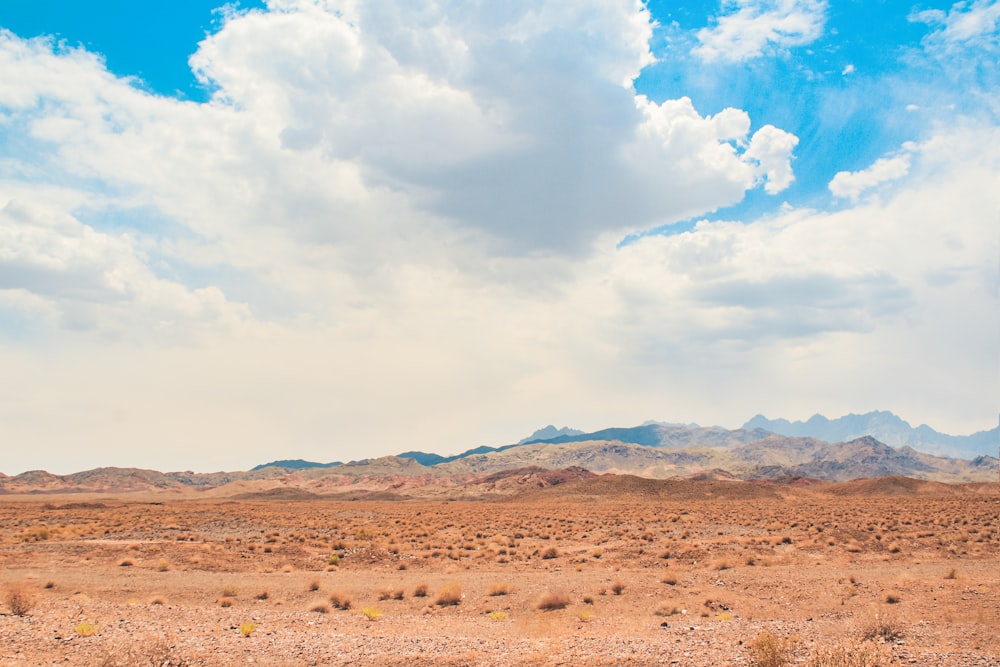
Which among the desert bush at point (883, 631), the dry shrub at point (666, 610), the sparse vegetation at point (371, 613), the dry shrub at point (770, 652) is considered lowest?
the dry shrub at point (666, 610)

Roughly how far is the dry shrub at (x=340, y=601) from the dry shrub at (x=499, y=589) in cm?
483

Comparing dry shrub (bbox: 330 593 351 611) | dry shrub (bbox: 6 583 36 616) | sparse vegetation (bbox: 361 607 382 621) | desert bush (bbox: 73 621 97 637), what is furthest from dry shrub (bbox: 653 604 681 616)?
dry shrub (bbox: 6 583 36 616)

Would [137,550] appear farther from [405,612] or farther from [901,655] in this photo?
[901,655]

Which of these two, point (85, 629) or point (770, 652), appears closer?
point (770, 652)

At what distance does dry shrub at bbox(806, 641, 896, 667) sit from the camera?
10.4 m

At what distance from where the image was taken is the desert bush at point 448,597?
19734 mm

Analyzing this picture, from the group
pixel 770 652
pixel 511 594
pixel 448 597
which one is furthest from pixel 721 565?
pixel 770 652

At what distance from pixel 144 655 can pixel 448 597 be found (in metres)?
9.54

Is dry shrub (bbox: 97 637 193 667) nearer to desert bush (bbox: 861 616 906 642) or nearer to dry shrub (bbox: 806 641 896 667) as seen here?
dry shrub (bbox: 806 641 896 667)

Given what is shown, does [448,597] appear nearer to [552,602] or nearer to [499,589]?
[499,589]

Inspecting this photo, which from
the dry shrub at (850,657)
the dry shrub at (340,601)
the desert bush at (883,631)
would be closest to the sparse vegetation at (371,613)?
the dry shrub at (340,601)

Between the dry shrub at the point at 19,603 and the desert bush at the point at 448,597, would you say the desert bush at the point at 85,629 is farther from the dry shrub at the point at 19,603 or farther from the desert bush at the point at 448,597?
the desert bush at the point at 448,597

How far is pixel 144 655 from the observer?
1249cm

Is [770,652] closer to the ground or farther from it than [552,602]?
farther from it
